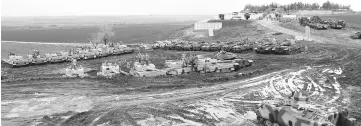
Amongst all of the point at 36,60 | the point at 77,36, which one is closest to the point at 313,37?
the point at 36,60

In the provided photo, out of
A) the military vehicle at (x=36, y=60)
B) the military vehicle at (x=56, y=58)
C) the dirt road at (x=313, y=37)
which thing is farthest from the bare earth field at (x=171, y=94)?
the dirt road at (x=313, y=37)

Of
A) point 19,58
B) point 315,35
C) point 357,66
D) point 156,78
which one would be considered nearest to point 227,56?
point 156,78

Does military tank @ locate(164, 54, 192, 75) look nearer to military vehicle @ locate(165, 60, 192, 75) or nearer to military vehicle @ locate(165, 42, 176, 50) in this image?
military vehicle @ locate(165, 60, 192, 75)

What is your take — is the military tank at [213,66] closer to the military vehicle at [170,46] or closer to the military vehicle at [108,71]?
the military vehicle at [108,71]

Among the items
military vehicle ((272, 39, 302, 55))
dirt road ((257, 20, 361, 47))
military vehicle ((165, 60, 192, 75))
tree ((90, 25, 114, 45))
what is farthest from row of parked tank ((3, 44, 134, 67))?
dirt road ((257, 20, 361, 47))

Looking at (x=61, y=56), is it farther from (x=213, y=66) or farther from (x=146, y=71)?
(x=213, y=66)

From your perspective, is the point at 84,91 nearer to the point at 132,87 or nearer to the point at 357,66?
the point at 132,87
